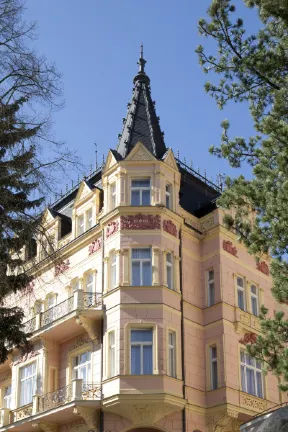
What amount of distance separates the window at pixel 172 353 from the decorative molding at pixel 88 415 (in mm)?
3544

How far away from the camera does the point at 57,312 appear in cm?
3472

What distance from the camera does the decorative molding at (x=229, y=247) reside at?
34.3 meters

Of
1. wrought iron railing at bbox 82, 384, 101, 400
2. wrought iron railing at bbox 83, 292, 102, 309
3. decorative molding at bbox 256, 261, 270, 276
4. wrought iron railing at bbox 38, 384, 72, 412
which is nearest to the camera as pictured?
wrought iron railing at bbox 82, 384, 101, 400

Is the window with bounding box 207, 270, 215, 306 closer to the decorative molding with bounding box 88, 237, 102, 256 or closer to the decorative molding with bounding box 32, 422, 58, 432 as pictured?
the decorative molding with bounding box 88, 237, 102, 256

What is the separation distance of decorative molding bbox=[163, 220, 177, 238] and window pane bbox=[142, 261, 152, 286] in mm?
1762

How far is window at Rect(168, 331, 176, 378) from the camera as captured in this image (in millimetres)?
30656

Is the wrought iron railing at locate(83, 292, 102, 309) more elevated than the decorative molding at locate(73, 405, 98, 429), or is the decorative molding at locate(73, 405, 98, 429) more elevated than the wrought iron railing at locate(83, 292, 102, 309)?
the wrought iron railing at locate(83, 292, 102, 309)

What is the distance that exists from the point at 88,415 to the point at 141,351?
3.33m

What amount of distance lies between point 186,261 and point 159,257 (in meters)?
2.12

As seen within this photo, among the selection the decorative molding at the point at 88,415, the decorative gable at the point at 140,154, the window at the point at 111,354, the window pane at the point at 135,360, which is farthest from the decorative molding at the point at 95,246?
the decorative molding at the point at 88,415

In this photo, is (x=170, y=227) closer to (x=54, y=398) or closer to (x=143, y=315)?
(x=143, y=315)

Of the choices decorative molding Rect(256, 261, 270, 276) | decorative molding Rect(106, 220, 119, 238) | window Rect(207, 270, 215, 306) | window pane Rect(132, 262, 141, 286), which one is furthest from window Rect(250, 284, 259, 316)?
decorative molding Rect(106, 220, 119, 238)

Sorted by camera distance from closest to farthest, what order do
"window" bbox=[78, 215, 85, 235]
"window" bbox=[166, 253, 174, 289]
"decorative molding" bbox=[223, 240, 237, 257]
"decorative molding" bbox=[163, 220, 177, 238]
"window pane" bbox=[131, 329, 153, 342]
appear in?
1. "window pane" bbox=[131, 329, 153, 342]
2. "window" bbox=[166, 253, 174, 289]
3. "decorative molding" bbox=[163, 220, 177, 238]
4. "decorative molding" bbox=[223, 240, 237, 257]
5. "window" bbox=[78, 215, 85, 235]

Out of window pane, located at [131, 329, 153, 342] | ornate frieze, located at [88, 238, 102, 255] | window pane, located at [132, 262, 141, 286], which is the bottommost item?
window pane, located at [131, 329, 153, 342]
